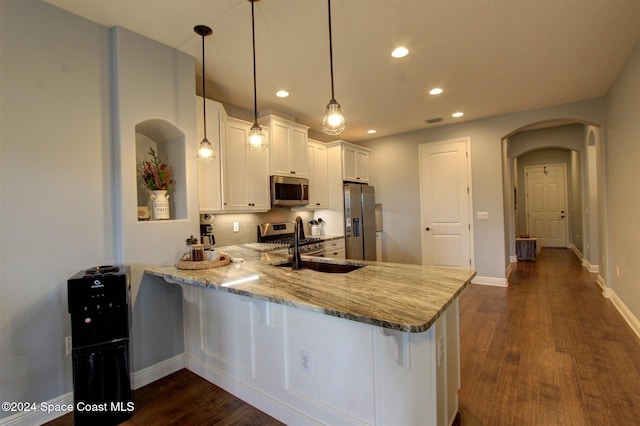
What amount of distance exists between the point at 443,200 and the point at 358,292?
14.0ft

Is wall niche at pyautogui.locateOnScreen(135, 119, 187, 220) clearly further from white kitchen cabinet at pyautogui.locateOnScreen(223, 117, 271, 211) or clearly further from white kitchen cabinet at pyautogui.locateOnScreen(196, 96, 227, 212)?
white kitchen cabinet at pyautogui.locateOnScreen(223, 117, 271, 211)

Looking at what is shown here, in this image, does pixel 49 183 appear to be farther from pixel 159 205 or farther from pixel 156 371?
pixel 156 371

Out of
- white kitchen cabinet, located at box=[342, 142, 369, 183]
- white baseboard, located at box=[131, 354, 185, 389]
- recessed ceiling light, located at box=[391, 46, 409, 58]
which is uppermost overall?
recessed ceiling light, located at box=[391, 46, 409, 58]

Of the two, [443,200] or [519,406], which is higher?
[443,200]

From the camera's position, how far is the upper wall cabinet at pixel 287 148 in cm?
385

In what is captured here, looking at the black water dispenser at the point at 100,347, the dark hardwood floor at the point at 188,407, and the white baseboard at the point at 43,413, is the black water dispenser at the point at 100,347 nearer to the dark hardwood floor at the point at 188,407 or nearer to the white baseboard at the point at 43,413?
the dark hardwood floor at the point at 188,407

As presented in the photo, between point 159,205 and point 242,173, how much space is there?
1162 mm

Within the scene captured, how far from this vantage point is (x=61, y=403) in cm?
198

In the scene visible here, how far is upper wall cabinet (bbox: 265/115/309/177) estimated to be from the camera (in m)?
3.85

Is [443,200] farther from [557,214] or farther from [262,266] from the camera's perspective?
[557,214]

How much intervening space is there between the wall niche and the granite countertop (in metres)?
0.62

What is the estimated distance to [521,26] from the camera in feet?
7.67

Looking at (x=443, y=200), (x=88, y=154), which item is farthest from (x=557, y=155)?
(x=88, y=154)

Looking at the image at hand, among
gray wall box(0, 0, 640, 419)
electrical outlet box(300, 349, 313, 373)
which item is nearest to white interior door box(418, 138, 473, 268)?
gray wall box(0, 0, 640, 419)
